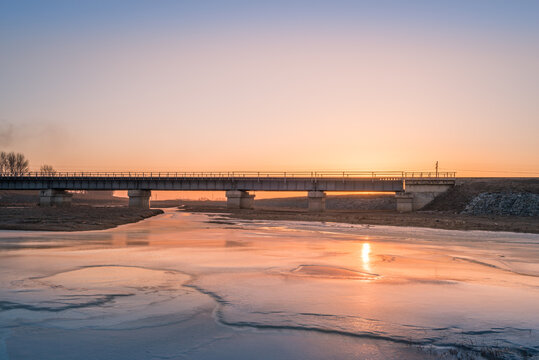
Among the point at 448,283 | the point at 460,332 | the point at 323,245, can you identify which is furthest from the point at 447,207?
the point at 460,332

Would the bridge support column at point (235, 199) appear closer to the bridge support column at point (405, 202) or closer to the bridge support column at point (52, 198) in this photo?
the bridge support column at point (405, 202)

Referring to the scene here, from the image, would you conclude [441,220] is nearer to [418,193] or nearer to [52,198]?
[418,193]

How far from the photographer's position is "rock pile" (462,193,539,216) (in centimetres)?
5823

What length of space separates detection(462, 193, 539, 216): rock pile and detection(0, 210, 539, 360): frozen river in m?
49.1

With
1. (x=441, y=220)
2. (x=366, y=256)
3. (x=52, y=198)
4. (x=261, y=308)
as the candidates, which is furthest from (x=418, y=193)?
(x=52, y=198)

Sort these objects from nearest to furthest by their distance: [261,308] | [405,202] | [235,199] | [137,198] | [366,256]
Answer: [261,308]
[366,256]
[405,202]
[235,199]
[137,198]

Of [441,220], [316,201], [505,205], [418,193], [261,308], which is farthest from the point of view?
[316,201]

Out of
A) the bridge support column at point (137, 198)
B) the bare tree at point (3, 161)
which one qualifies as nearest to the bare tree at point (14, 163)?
the bare tree at point (3, 161)

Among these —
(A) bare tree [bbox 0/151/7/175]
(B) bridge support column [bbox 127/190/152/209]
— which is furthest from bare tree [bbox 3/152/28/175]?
(B) bridge support column [bbox 127/190/152/209]

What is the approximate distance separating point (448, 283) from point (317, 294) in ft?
13.6

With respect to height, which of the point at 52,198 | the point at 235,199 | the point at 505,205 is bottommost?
the point at 52,198

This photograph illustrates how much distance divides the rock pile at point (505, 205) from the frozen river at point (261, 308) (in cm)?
4907

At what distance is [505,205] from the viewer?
61.3 meters

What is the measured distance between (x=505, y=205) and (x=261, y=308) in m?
62.7
